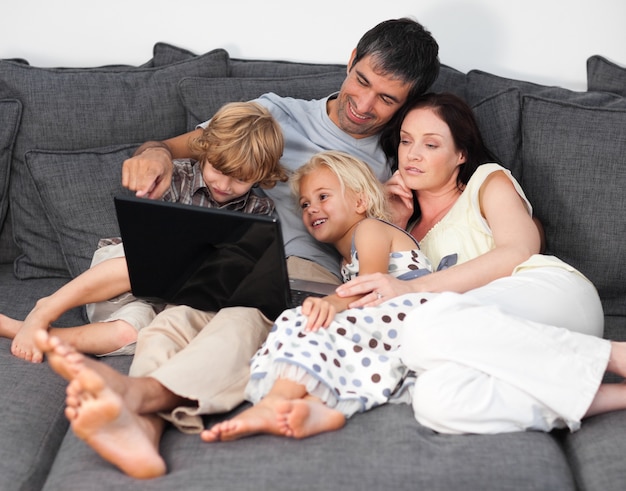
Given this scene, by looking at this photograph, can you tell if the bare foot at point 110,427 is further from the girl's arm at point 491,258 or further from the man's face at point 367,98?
the man's face at point 367,98

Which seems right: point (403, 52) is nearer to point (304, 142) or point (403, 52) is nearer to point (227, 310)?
point (304, 142)

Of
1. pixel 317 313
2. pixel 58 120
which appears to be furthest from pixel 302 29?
pixel 317 313

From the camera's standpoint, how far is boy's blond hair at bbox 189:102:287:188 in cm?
208

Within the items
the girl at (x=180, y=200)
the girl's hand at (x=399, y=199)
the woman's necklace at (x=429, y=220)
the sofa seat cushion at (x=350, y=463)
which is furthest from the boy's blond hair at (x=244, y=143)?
the sofa seat cushion at (x=350, y=463)

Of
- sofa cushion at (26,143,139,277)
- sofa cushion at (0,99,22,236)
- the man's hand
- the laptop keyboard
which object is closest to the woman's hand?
the laptop keyboard

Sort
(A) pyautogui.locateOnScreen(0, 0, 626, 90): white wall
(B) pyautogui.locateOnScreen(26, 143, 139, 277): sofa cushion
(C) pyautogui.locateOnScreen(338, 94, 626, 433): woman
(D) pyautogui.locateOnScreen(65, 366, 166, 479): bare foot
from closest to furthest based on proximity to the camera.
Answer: (D) pyautogui.locateOnScreen(65, 366, 166, 479): bare foot, (C) pyautogui.locateOnScreen(338, 94, 626, 433): woman, (B) pyautogui.locateOnScreen(26, 143, 139, 277): sofa cushion, (A) pyautogui.locateOnScreen(0, 0, 626, 90): white wall

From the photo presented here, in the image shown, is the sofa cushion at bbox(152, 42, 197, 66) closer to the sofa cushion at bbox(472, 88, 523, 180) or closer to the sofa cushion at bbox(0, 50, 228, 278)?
the sofa cushion at bbox(0, 50, 228, 278)

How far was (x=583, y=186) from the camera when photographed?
87.0 inches

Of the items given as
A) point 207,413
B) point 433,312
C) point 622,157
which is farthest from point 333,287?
point 622,157

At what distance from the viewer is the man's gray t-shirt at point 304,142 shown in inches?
92.0

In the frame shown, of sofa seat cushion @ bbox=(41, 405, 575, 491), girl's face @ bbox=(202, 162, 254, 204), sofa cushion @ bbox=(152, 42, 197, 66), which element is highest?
sofa cushion @ bbox=(152, 42, 197, 66)

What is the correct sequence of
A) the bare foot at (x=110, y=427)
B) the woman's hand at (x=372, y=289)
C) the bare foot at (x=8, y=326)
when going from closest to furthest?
the bare foot at (x=110, y=427) < the woman's hand at (x=372, y=289) < the bare foot at (x=8, y=326)

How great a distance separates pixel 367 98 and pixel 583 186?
2.12 feet

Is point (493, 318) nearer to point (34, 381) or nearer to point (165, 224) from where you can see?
point (165, 224)
